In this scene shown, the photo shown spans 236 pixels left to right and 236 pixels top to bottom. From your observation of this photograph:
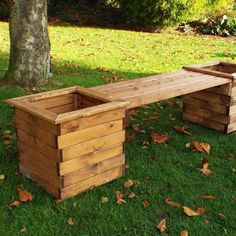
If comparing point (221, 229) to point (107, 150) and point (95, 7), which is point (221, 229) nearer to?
point (107, 150)

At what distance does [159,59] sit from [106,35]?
11.3ft

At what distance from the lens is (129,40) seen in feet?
37.3

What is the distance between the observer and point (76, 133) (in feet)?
10.8

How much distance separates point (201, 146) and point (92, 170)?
1.49 meters

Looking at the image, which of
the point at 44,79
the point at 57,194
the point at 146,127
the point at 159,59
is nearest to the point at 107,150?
the point at 57,194

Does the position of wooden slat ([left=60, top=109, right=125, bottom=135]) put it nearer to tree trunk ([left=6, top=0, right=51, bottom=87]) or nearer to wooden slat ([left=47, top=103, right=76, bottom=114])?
wooden slat ([left=47, top=103, right=76, bottom=114])

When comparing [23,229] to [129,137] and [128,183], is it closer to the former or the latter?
[128,183]

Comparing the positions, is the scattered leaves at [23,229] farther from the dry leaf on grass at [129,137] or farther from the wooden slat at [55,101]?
the dry leaf on grass at [129,137]

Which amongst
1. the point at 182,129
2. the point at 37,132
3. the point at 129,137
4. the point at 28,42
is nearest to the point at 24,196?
the point at 37,132

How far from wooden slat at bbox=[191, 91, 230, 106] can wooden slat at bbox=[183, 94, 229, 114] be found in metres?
0.04

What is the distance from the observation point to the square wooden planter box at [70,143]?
3.25 metres

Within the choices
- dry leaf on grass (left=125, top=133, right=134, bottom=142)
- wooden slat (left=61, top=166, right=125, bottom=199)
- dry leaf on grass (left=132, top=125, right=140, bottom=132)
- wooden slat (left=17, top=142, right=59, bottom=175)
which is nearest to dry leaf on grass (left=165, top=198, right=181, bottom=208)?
wooden slat (left=61, top=166, right=125, bottom=199)

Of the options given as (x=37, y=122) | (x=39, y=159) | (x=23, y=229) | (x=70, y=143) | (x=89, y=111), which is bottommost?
(x=23, y=229)

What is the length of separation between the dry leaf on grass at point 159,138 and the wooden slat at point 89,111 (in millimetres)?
1153
